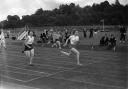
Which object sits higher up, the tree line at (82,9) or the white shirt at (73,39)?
the tree line at (82,9)

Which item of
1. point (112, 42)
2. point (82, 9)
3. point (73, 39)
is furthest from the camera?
point (112, 42)

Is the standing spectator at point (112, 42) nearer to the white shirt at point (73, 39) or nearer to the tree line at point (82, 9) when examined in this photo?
the tree line at point (82, 9)

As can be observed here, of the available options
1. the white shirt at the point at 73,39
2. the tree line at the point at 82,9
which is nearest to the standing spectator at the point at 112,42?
the tree line at the point at 82,9

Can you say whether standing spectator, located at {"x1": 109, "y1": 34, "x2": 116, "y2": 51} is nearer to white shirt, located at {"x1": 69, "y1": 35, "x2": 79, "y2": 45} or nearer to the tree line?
the tree line

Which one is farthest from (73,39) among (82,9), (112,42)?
(112,42)

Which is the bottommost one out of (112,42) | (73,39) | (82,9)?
(112,42)

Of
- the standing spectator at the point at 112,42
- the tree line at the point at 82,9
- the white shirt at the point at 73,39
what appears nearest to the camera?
the tree line at the point at 82,9

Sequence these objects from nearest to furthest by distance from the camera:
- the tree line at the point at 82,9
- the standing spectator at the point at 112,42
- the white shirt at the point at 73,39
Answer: the tree line at the point at 82,9, the white shirt at the point at 73,39, the standing spectator at the point at 112,42

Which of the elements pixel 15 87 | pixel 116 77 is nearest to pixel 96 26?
pixel 116 77

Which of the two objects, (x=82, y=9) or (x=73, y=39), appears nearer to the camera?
(x=73, y=39)

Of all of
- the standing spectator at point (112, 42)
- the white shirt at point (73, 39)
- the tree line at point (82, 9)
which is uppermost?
the tree line at point (82, 9)

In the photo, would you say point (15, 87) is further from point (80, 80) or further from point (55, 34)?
point (55, 34)

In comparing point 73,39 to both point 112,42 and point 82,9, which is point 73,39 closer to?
point 82,9

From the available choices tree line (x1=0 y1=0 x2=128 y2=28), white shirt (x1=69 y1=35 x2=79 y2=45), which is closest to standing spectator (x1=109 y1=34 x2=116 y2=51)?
tree line (x1=0 y1=0 x2=128 y2=28)
